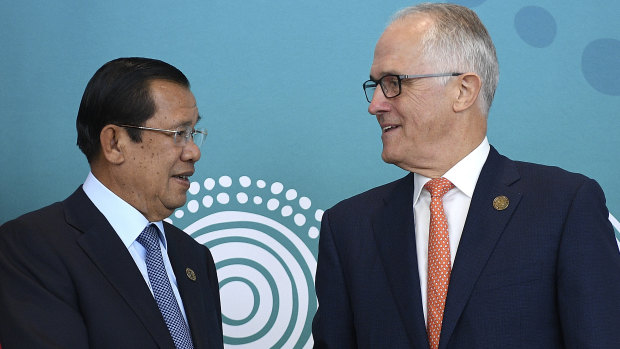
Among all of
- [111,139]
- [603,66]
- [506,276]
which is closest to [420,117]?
[506,276]

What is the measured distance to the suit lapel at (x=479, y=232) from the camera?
5.77ft

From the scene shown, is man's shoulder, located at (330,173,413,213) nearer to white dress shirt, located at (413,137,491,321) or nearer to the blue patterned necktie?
white dress shirt, located at (413,137,491,321)

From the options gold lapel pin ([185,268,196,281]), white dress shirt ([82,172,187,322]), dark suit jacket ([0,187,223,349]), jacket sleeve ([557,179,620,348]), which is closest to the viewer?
jacket sleeve ([557,179,620,348])

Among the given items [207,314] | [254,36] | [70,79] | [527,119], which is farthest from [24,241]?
[527,119]

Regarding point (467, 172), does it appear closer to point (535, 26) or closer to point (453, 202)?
point (453, 202)

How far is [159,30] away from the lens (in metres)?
2.74

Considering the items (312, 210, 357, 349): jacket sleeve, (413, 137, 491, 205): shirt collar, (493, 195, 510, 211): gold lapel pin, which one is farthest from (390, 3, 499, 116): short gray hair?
(312, 210, 357, 349): jacket sleeve

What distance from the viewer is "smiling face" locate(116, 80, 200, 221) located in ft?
6.86

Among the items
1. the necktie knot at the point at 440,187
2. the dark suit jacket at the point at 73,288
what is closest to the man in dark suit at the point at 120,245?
the dark suit jacket at the point at 73,288

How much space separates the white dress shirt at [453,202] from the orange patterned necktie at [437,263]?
0.02m

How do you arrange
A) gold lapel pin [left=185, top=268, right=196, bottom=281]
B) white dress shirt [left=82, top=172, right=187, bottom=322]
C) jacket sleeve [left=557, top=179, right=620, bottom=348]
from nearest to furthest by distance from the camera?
jacket sleeve [left=557, top=179, right=620, bottom=348]
white dress shirt [left=82, top=172, right=187, bottom=322]
gold lapel pin [left=185, top=268, right=196, bottom=281]

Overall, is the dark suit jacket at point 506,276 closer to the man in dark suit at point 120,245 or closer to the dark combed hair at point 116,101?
the man in dark suit at point 120,245

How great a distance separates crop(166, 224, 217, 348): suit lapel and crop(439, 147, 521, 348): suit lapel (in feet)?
2.13

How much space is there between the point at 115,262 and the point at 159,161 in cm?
29
